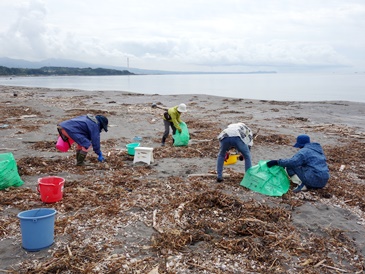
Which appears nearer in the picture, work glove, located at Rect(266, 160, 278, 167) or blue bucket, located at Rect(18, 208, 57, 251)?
blue bucket, located at Rect(18, 208, 57, 251)

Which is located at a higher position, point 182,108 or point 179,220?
point 182,108

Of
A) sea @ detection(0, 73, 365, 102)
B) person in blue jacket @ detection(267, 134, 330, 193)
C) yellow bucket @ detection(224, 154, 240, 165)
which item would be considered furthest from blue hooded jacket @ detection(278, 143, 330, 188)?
sea @ detection(0, 73, 365, 102)

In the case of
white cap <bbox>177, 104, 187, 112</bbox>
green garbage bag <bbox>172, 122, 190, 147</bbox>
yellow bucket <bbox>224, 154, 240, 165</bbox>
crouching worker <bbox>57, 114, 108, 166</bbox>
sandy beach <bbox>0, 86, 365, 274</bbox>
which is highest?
white cap <bbox>177, 104, 187, 112</bbox>

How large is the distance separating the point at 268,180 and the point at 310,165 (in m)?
0.91

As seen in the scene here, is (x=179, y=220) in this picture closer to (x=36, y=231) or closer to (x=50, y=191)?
(x=36, y=231)

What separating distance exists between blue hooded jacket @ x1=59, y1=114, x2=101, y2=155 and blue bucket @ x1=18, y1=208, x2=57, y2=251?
3.48 meters

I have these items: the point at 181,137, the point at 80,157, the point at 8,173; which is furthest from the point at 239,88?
the point at 8,173

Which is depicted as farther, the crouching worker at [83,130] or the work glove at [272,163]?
the crouching worker at [83,130]

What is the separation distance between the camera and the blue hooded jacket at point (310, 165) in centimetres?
666

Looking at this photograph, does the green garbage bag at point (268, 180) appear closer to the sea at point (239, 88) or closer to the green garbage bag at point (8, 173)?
the green garbage bag at point (8, 173)

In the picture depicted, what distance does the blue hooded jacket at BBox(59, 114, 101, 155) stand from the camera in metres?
7.75

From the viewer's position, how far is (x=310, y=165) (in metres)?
6.72

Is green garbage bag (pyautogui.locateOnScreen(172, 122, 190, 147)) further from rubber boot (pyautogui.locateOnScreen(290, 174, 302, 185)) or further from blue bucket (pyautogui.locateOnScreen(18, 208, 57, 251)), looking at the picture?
blue bucket (pyautogui.locateOnScreen(18, 208, 57, 251))

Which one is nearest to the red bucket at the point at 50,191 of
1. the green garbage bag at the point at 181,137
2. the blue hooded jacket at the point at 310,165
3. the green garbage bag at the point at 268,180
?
the green garbage bag at the point at 268,180
